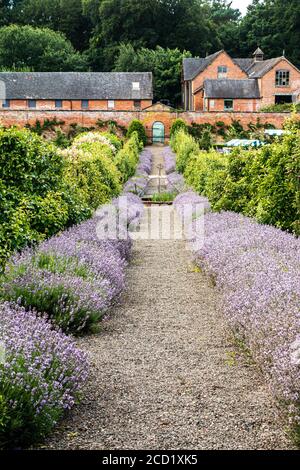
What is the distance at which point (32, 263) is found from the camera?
21.7 ft

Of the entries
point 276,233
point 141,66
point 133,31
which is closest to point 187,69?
point 141,66

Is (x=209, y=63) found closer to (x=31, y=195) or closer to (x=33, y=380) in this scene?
(x=31, y=195)

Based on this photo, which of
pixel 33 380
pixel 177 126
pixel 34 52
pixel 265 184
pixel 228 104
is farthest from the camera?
pixel 34 52

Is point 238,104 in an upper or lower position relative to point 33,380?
upper

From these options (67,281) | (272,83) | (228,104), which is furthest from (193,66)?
(67,281)

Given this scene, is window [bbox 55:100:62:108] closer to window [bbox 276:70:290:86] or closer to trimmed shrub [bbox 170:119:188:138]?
trimmed shrub [bbox 170:119:188:138]

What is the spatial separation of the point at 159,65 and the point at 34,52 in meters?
12.2

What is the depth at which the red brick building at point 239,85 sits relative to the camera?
172 feet

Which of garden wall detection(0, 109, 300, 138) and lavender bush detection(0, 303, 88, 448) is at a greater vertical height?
garden wall detection(0, 109, 300, 138)

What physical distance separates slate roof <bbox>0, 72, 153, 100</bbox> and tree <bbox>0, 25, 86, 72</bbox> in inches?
372

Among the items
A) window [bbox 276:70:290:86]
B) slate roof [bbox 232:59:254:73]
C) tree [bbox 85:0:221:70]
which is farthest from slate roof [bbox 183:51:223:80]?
tree [bbox 85:0:221:70]

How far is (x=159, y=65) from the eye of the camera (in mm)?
62125

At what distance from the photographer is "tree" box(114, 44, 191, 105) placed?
5981 centimetres

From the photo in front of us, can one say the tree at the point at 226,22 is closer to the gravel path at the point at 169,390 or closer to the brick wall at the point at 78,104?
the brick wall at the point at 78,104
